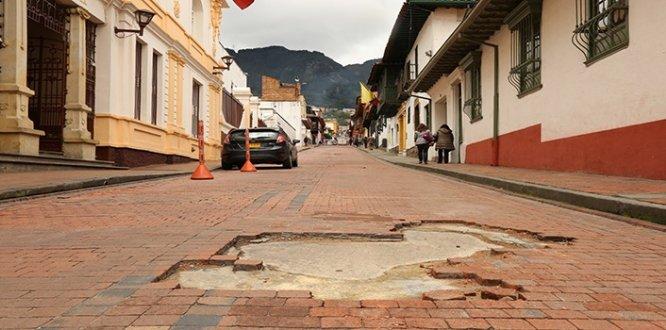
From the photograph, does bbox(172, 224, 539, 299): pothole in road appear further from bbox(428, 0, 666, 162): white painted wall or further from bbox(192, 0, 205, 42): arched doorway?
bbox(192, 0, 205, 42): arched doorway

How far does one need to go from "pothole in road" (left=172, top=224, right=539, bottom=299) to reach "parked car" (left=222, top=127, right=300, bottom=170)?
446 inches

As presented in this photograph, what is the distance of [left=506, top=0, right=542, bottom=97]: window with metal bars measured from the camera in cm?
1250

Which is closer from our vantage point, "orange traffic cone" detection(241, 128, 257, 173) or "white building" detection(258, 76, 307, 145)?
"orange traffic cone" detection(241, 128, 257, 173)

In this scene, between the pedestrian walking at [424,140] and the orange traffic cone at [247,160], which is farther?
the pedestrian walking at [424,140]

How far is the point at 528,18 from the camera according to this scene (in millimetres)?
13117

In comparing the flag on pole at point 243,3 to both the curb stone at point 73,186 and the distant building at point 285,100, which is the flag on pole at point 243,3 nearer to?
the curb stone at point 73,186

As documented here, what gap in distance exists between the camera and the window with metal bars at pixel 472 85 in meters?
17.4

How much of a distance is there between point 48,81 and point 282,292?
12.7 metres

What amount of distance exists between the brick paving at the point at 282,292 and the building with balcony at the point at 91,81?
522cm

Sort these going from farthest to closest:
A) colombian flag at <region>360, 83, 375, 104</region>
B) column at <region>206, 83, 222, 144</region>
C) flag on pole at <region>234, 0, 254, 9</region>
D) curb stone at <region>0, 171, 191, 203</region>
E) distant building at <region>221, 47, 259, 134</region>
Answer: colombian flag at <region>360, 83, 375, 104</region>, distant building at <region>221, 47, 259, 134</region>, column at <region>206, 83, 222, 144</region>, flag on pole at <region>234, 0, 254, 9</region>, curb stone at <region>0, 171, 191, 203</region>

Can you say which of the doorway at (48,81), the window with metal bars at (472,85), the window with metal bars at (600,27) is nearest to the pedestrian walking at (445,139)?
the window with metal bars at (472,85)

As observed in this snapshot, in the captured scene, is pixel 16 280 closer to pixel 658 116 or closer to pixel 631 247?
pixel 631 247

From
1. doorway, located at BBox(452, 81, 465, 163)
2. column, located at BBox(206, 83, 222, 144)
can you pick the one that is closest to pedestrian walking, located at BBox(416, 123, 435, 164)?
doorway, located at BBox(452, 81, 465, 163)

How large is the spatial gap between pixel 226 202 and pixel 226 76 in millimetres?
29676
